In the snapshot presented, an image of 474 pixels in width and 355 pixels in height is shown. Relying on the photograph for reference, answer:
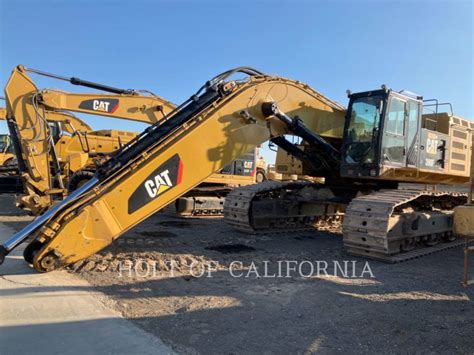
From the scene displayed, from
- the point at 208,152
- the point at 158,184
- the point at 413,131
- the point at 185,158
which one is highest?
the point at 413,131

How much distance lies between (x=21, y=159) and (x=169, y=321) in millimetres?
6442

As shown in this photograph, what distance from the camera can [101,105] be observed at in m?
9.86

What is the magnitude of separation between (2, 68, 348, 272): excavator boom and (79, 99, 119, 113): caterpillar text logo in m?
3.49

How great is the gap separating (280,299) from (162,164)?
8.79 feet

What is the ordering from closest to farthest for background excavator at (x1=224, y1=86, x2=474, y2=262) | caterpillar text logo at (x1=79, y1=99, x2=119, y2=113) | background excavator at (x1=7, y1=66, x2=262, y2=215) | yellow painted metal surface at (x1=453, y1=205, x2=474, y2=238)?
yellow painted metal surface at (x1=453, y1=205, x2=474, y2=238) → background excavator at (x1=224, y1=86, x2=474, y2=262) → background excavator at (x1=7, y1=66, x2=262, y2=215) → caterpillar text logo at (x1=79, y1=99, x2=119, y2=113)

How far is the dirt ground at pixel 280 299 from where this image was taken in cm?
397

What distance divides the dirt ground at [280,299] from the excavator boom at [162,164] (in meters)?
0.72

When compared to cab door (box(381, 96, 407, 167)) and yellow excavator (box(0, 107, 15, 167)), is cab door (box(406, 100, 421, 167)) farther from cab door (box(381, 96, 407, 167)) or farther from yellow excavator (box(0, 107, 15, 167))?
yellow excavator (box(0, 107, 15, 167))

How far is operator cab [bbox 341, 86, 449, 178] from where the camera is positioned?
26.6 feet

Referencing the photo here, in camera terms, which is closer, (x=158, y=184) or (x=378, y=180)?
(x=158, y=184)

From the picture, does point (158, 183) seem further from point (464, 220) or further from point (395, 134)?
point (395, 134)

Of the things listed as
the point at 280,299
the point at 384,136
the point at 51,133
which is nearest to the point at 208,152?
the point at 280,299

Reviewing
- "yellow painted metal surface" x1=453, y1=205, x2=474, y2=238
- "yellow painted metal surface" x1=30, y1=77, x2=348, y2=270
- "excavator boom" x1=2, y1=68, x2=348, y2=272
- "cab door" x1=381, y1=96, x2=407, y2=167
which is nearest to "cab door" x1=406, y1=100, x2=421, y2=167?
"cab door" x1=381, y1=96, x2=407, y2=167

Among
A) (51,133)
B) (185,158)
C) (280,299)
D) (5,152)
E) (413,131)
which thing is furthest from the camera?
(5,152)
